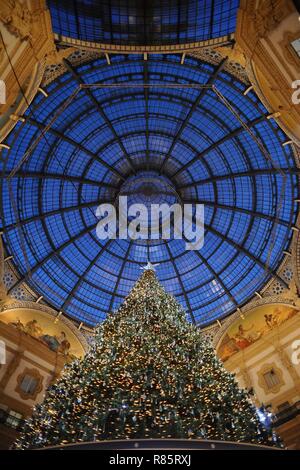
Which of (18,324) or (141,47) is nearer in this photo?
(141,47)

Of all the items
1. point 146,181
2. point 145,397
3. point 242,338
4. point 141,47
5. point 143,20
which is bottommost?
point 145,397

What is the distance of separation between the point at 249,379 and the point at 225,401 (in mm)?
13257

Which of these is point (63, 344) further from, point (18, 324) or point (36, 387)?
point (36, 387)

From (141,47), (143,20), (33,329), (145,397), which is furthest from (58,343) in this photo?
(143,20)

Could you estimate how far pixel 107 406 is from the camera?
854 centimetres

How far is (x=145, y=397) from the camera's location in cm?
870

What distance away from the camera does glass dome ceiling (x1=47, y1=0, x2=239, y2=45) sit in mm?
A: 11977

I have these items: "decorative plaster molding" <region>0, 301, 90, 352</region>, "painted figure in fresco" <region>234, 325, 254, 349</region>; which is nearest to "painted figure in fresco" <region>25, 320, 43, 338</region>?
"decorative plaster molding" <region>0, 301, 90, 352</region>

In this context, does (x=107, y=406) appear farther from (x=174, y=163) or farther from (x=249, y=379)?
(x=174, y=163)

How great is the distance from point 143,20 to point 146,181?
12.9 metres

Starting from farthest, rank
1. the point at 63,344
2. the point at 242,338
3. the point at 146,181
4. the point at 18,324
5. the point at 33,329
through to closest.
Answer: the point at 146,181 < the point at 63,344 < the point at 242,338 < the point at 33,329 < the point at 18,324

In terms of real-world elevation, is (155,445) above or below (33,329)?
below

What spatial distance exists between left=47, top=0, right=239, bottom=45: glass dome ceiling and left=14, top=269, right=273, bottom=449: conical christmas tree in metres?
11.5

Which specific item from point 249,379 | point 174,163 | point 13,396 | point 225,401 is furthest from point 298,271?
point 13,396
